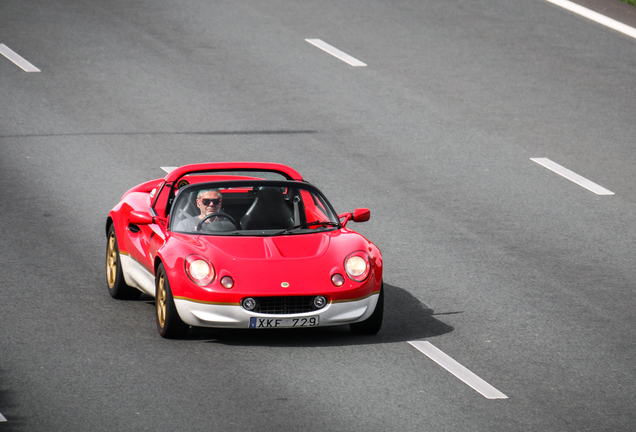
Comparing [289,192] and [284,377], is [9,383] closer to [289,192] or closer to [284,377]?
[284,377]

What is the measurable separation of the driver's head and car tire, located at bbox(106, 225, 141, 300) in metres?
1.10

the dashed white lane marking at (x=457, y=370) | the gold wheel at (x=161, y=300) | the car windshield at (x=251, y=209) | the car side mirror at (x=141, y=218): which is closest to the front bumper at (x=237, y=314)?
the gold wheel at (x=161, y=300)

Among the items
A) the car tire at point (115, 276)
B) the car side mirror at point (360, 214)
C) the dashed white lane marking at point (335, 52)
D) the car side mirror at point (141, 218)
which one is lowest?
the car tire at point (115, 276)

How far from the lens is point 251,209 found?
32.9 feet

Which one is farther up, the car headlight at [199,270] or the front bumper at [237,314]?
the car headlight at [199,270]

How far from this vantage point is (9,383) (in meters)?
8.09

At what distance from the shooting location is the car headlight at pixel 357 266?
362 inches

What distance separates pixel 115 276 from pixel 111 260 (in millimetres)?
376

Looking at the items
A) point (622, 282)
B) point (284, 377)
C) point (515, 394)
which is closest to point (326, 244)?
point (284, 377)

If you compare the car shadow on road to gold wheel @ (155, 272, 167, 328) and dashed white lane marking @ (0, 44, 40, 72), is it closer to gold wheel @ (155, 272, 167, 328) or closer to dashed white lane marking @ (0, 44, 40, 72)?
gold wheel @ (155, 272, 167, 328)

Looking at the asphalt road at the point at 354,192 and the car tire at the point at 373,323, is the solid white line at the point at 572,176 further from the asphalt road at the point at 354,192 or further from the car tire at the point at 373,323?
the car tire at the point at 373,323

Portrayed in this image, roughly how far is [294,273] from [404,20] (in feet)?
49.7

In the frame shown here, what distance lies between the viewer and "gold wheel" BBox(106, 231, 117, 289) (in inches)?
424

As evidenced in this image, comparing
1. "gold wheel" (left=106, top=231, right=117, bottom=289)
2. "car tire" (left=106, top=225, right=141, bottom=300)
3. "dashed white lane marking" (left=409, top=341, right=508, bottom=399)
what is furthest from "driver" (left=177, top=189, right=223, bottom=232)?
"dashed white lane marking" (left=409, top=341, right=508, bottom=399)
